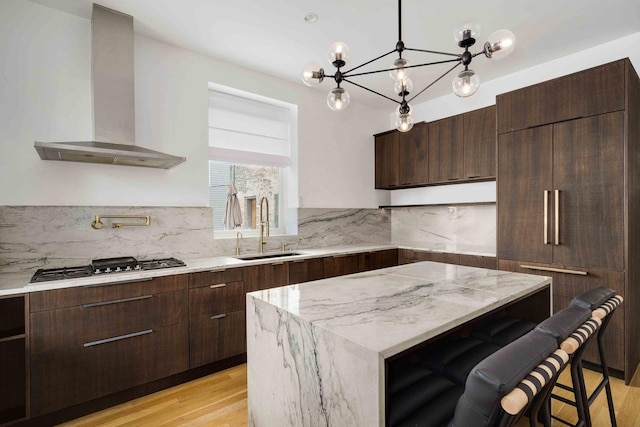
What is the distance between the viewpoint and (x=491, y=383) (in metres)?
0.78

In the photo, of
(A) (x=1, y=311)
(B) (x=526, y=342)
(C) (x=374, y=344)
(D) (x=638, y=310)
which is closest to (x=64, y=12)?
(A) (x=1, y=311)

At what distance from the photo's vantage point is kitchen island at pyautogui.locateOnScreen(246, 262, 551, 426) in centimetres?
103

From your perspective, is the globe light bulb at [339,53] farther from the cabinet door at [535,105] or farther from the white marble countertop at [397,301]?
the cabinet door at [535,105]

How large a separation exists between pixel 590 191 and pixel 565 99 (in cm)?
80

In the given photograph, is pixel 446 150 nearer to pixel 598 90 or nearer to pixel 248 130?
pixel 598 90

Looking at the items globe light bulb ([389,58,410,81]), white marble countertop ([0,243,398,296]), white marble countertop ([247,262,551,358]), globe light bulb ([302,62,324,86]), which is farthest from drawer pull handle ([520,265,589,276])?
globe light bulb ([302,62,324,86])

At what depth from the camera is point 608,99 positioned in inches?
97.0

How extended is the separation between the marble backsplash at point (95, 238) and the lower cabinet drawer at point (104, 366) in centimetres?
75

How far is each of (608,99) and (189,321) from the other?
3689 millimetres

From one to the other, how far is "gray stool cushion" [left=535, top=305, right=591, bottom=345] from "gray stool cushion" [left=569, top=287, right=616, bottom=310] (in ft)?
0.16

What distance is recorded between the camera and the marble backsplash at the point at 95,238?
2.29 meters

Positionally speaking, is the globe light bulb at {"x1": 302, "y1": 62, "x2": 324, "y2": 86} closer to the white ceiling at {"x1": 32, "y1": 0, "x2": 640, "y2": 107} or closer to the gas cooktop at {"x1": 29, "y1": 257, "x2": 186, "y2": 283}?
the white ceiling at {"x1": 32, "y1": 0, "x2": 640, "y2": 107}

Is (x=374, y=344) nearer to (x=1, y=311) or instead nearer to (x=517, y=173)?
(x=1, y=311)

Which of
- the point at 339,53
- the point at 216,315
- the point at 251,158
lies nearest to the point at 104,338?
the point at 216,315
